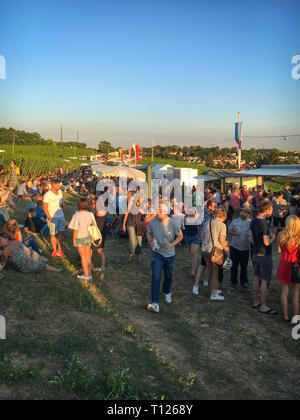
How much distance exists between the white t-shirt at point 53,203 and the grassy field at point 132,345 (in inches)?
58.0

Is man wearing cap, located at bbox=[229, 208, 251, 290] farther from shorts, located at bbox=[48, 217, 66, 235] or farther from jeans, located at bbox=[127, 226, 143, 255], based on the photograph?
shorts, located at bbox=[48, 217, 66, 235]

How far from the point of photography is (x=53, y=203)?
7.14 metres

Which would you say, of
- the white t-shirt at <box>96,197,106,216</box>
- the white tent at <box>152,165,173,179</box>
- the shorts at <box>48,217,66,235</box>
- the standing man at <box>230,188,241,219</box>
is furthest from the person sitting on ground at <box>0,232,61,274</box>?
the white tent at <box>152,165,173,179</box>

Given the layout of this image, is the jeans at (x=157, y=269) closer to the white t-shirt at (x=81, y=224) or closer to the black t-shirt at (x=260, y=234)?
the white t-shirt at (x=81, y=224)

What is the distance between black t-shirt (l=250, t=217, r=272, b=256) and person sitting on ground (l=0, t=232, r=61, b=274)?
3964 mm

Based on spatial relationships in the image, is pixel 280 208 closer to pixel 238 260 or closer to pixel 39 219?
pixel 238 260

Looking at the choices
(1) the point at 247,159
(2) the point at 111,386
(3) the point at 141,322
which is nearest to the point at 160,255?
(3) the point at 141,322

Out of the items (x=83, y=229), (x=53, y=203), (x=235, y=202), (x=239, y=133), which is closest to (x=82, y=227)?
(x=83, y=229)

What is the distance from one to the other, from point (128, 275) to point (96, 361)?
346 centimetres

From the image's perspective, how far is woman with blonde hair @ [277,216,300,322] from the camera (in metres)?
4.91

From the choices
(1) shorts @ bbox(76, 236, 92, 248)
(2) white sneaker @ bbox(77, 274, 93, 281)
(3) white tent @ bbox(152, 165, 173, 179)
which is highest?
(3) white tent @ bbox(152, 165, 173, 179)

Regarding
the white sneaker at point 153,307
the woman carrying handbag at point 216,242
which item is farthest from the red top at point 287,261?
the white sneaker at point 153,307

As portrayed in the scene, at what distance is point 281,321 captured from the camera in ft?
17.5
